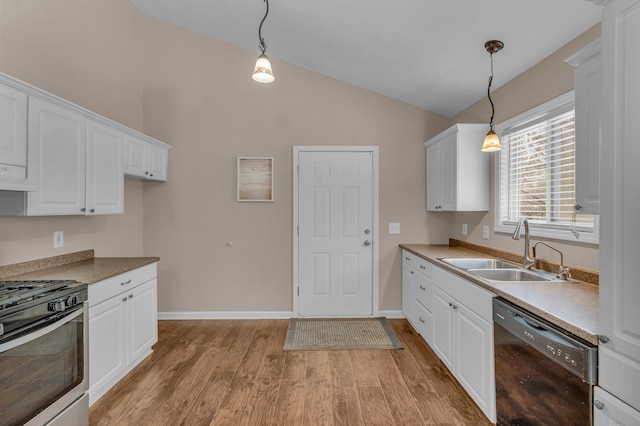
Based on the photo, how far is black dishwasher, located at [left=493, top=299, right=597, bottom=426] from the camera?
4.07 ft

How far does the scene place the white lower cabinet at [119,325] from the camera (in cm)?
214

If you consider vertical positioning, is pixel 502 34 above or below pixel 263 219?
above

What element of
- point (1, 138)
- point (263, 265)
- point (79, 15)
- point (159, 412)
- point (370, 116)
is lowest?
point (159, 412)

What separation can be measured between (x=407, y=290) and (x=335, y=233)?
105cm

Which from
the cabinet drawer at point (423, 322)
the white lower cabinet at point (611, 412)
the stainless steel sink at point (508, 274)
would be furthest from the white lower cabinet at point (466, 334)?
the white lower cabinet at point (611, 412)

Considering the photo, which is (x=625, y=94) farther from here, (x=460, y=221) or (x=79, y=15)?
(x=79, y=15)

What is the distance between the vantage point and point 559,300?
1590 millimetres

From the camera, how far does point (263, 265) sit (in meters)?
3.80

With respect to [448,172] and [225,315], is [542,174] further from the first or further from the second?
[225,315]

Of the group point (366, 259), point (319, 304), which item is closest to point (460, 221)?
point (366, 259)

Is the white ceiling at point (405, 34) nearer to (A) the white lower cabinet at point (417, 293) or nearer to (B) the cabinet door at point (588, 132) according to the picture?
(B) the cabinet door at point (588, 132)

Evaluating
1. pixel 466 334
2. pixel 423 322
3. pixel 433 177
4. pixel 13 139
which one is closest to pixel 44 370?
pixel 13 139

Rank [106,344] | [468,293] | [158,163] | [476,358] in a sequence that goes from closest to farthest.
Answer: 1. [476,358]
2. [468,293]
3. [106,344]
4. [158,163]

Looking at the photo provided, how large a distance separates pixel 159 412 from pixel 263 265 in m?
1.88
